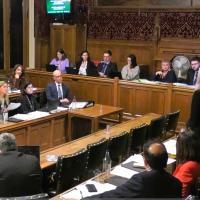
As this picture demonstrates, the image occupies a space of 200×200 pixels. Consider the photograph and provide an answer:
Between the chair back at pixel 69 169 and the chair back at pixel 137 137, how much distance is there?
3.81 ft

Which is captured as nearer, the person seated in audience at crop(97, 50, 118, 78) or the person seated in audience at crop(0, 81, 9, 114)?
the person seated in audience at crop(0, 81, 9, 114)

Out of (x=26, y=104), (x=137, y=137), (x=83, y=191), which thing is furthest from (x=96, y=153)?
(x=26, y=104)

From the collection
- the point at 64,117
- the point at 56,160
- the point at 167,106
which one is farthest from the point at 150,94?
the point at 56,160

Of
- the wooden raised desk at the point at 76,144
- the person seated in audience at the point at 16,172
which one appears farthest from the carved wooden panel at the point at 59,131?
the person seated in audience at the point at 16,172

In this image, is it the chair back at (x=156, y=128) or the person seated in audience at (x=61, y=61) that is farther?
the person seated in audience at (x=61, y=61)

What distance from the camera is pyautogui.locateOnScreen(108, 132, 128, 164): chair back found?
16.4 ft

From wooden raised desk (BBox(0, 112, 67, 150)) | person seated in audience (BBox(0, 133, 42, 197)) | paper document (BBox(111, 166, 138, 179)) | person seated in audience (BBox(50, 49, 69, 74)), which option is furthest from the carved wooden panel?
person seated in audience (BBox(50, 49, 69, 74))

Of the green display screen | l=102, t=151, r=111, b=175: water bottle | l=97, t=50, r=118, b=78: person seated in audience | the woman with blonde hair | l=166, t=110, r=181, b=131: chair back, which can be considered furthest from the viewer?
the green display screen

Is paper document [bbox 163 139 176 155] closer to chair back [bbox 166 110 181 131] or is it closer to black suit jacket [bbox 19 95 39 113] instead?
chair back [bbox 166 110 181 131]

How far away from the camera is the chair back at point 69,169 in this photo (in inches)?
162

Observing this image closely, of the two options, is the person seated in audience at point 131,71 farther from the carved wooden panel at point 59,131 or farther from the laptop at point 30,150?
the laptop at point 30,150

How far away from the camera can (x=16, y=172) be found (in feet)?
11.4

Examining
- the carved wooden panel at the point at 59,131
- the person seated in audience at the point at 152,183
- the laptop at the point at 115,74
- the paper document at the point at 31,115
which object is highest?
the laptop at the point at 115,74

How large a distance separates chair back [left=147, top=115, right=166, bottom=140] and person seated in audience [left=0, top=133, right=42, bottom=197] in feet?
8.77
